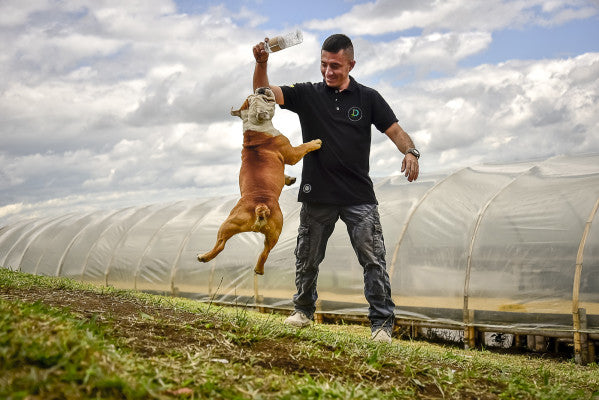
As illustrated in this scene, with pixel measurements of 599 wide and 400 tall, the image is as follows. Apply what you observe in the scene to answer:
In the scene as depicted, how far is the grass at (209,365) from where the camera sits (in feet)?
7.70

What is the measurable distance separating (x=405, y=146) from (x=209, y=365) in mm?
3132

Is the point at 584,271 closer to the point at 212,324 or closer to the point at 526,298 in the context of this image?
the point at 526,298

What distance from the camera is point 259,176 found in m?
4.47

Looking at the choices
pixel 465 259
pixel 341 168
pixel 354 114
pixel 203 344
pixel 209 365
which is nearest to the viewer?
pixel 209 365

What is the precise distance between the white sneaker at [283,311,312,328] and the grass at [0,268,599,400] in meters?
1.08

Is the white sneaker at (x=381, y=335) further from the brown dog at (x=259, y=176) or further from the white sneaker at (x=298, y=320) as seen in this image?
the brown dog at (x=259, y=176)

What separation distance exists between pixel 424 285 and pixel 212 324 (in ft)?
16.3

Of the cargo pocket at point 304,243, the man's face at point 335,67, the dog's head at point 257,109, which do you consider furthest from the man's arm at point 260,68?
the cargo pocket at point 304,243

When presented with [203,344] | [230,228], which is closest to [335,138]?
[230,228]

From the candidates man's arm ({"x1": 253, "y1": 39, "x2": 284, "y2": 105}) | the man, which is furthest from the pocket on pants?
man's arm ({"x1": 253, "y1": 39, "x2": 284, "y2": 105})

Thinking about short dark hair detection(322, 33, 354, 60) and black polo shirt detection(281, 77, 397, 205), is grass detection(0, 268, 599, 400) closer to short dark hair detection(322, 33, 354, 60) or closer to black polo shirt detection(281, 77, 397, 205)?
black polo shirt detection(281, 77, 397, 205)

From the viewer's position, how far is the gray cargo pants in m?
5.25

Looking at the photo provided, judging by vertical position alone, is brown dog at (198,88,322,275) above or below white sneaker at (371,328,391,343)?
above

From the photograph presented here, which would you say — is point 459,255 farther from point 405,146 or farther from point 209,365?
point 209,365
